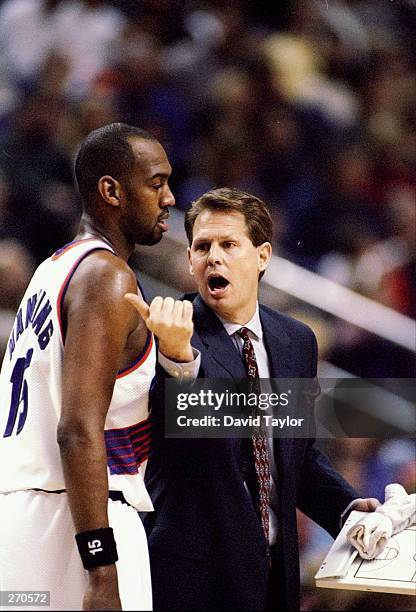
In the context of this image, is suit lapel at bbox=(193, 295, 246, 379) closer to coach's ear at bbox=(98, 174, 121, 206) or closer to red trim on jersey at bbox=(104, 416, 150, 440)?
red trim on jersey at bbox=(104, 416, 150, 440)

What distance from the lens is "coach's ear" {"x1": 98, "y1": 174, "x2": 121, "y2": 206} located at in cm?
199

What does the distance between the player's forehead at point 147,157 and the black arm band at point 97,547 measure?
780mm

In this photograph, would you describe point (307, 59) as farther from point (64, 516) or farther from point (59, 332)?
point (64, 516)

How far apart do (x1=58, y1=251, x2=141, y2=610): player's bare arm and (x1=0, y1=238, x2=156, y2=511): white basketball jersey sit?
9cm

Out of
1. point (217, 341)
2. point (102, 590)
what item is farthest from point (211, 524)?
point (102, 590)

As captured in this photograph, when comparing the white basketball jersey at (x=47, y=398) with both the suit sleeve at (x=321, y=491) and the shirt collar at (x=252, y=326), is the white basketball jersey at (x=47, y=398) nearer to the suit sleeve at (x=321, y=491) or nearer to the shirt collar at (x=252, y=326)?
the shirt collar at (x=252, y=326)

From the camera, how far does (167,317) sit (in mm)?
1771

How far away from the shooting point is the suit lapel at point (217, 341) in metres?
2.24

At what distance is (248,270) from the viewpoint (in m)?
2.32

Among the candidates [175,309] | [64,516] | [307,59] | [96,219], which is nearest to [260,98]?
[307,59]

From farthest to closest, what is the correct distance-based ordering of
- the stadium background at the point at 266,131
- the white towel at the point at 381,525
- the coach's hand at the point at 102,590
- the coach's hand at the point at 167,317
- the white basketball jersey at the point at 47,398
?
1. the stadium background at the point at 266,131
2. the white towel at the point at 381,525
3. the white basketball jersey at the point at 47,398
4. the coach's hand at the point at 167,317
5. the coach's hand at the point at 102,590

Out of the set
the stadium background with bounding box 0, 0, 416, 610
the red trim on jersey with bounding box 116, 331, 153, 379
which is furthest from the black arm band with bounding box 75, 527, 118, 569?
the stadium background with bounding box 0, 0, 416, 610

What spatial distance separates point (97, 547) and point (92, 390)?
29 cm

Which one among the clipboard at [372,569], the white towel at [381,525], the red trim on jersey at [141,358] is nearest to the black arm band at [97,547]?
the red trim on jersey at [141,358]
